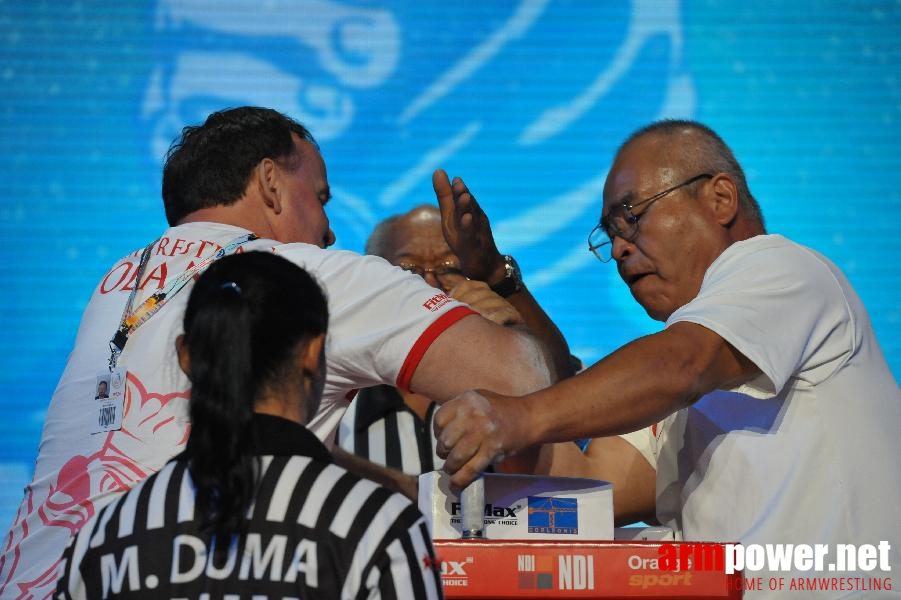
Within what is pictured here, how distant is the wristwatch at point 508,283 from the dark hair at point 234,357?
46.9 inches

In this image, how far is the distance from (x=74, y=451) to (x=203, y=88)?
2651 millimetres

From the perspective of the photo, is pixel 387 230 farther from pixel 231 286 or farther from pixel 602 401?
pixel 231 286

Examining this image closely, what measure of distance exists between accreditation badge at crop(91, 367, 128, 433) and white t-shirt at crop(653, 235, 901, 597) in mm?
930

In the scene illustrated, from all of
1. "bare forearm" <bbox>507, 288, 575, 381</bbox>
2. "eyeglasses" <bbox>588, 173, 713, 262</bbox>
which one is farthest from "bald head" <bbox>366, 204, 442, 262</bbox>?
"eyeglasses" <bbox>588, 173, 713, 262</bbox>

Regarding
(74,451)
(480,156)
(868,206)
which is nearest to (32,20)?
(480,156)

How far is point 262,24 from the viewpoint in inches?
166

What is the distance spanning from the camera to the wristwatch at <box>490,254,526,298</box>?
2.55 metres

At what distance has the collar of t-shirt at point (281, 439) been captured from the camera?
1.30 meters

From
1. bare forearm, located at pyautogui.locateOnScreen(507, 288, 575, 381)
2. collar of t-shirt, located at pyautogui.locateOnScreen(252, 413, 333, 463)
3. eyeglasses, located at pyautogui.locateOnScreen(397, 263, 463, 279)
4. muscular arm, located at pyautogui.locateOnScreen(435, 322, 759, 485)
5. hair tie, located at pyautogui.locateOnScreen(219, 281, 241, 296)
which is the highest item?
eyeglasses, located at pyautogui.locateOnScreen(397, 263, 463, 279)

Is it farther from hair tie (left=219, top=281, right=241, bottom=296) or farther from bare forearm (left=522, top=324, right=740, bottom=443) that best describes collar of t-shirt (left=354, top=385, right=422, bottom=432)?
hair tie (left=219, top=281, right=241, bottom=296)

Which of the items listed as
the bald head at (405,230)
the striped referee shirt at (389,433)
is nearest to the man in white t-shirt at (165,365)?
the striped referee shirt at (389,433)

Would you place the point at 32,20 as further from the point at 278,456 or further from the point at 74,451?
the point at 278,456

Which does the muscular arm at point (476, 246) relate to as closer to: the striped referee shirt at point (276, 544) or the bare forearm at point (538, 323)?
the bare forearm at point (538, 323)

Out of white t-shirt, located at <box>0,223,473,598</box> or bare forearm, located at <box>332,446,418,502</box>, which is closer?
white t-shirt, located at <box>0,223,473,598</box>
